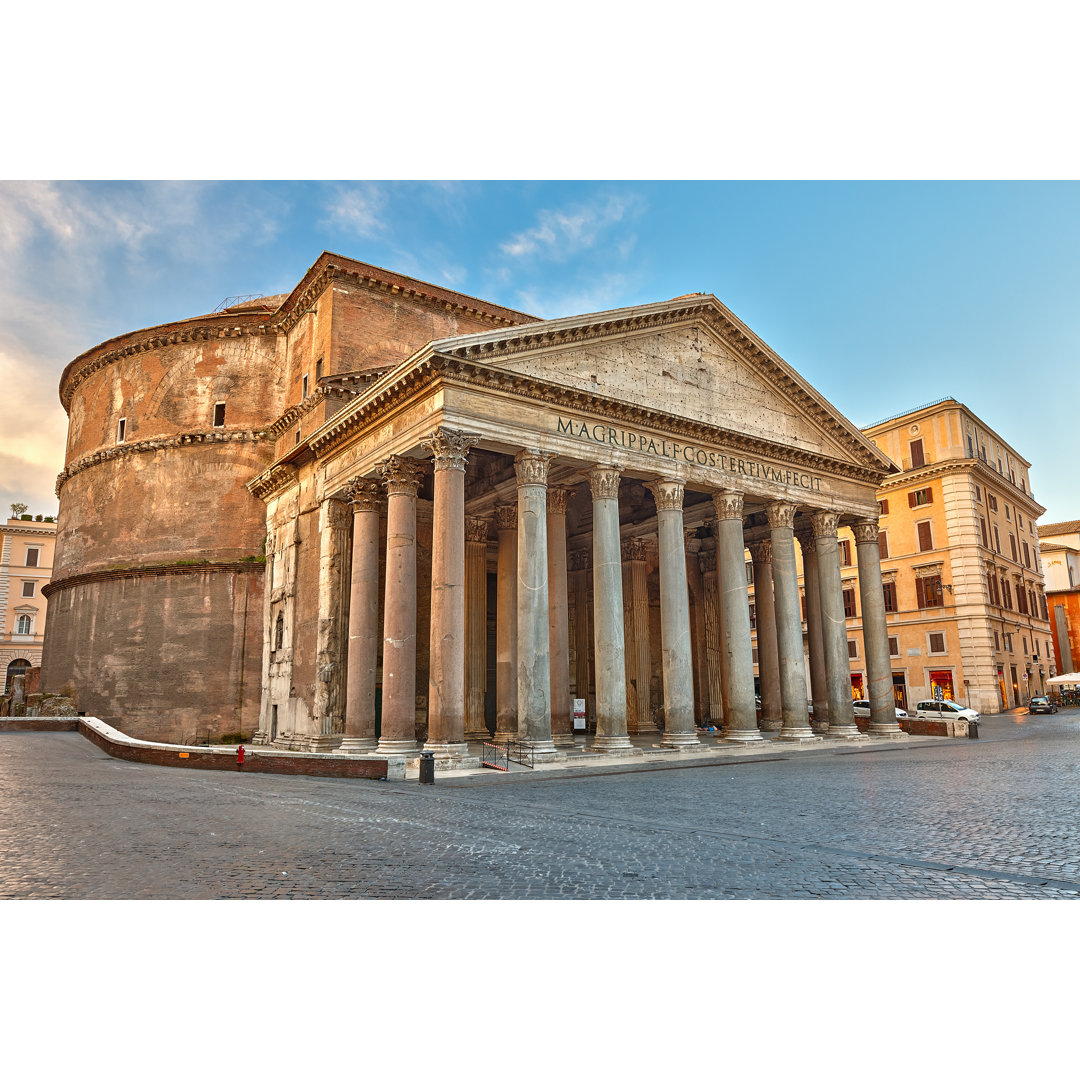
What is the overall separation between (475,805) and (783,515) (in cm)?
1402

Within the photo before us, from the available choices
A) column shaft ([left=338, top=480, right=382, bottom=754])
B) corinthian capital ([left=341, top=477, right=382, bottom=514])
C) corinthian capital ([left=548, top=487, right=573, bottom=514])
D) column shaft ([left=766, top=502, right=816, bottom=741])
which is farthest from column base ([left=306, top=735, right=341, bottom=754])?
column shaft ([left=766, top=502, right=816, bottom=741])

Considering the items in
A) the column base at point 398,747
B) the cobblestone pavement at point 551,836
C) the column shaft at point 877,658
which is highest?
the column shaft at point 877,658

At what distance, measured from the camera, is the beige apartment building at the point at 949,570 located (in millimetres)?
34812

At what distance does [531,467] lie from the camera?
1683 cm

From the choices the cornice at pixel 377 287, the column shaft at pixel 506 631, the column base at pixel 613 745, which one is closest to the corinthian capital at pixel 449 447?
the column shaft at pixel 506 631

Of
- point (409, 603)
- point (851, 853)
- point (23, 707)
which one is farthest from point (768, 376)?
point (23, 707)

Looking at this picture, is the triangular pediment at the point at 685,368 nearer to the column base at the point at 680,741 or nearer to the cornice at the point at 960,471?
the column base at the point at 680,741

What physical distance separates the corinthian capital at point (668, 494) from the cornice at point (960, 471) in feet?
63.6

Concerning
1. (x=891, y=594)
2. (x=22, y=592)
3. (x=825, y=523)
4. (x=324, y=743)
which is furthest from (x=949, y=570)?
(x=22, y=592)

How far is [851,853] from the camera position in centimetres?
710

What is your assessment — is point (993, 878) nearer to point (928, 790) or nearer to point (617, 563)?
point (928, 790)

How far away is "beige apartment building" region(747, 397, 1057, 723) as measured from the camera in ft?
114

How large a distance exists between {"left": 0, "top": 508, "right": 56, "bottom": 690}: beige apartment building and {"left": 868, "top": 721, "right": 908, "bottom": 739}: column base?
159ft

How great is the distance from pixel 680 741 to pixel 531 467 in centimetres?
708
